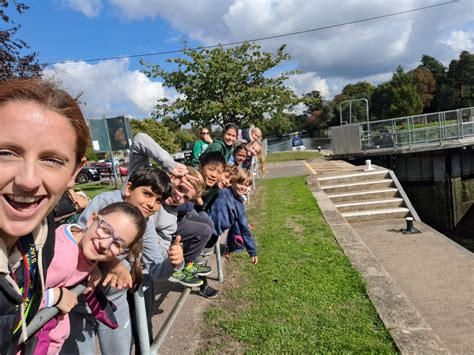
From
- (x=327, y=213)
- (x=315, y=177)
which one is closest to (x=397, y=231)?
(x=327, y=213)

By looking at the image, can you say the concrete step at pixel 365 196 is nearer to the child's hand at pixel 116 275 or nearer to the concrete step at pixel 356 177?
the concrete step at pixel 356 177

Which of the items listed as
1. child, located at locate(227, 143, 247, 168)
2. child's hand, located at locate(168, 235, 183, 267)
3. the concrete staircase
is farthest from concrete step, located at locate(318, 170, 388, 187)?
child's hand, located at locate(168, 235, 183, 267)

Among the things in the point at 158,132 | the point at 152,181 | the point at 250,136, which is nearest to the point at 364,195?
the point at 250,136

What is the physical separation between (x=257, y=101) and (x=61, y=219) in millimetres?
17403

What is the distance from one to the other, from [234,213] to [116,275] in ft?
9.32

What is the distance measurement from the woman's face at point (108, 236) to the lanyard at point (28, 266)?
1.63 feet

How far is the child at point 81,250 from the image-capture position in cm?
151

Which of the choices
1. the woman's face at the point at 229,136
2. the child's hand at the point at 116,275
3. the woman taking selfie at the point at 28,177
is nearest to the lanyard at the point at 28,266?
the woman taking selfie at the point at 28,177

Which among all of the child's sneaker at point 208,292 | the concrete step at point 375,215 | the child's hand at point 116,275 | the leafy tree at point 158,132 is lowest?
the concrete step at point 375,215

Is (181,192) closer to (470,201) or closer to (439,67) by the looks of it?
(470,201)

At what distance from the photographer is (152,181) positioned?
2674 millimetres

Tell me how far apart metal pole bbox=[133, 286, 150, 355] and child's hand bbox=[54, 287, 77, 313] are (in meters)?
0.77

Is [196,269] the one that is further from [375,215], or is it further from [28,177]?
[375,215]

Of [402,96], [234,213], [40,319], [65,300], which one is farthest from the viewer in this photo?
[402,96]
